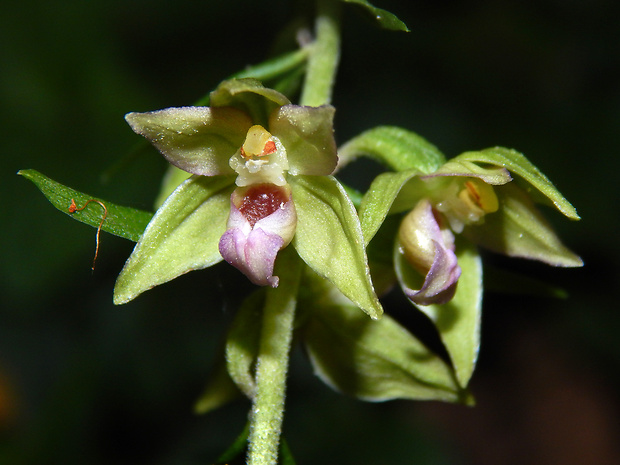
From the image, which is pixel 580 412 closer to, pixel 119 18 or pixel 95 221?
pixel 119 18

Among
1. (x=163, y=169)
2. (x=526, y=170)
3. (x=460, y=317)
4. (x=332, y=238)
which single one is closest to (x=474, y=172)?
(x=526, y=170)

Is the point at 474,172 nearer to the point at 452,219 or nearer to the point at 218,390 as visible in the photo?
the point at 452,219

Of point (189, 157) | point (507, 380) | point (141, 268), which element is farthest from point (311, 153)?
point (507, 380)

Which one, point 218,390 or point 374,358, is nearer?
point 374,358

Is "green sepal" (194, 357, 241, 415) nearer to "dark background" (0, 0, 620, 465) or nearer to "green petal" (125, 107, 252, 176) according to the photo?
"green petal" (125, 107, 252, 176)

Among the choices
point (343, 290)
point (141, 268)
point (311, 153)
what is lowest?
point (141, 268)

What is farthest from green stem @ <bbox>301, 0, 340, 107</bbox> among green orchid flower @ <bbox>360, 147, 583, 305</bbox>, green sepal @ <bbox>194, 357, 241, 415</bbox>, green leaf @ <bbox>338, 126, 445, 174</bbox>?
green sepal @ <bbox>194, 357, 241, 415</bbox>
